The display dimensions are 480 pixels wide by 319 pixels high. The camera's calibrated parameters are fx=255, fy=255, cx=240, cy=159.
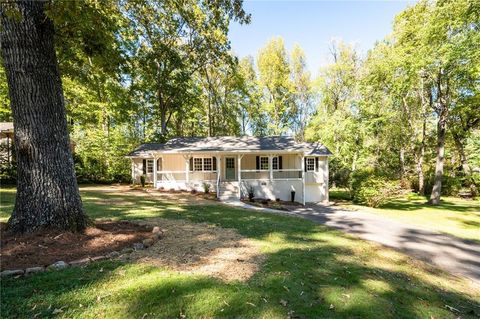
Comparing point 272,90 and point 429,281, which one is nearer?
point 429,281

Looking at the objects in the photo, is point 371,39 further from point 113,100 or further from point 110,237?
point 110,237

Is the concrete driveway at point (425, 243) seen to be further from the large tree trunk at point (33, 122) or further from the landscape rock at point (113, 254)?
the large tree trunk at point (33, 122)

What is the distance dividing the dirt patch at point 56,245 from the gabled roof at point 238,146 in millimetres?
12074

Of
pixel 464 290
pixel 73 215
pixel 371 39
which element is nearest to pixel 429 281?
pixel 464 290

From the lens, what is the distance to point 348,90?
2842 centimetres

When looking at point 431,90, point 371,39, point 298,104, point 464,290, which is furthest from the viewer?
point 298,104

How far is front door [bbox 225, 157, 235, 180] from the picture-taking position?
64.8ft

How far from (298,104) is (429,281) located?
33157 mm

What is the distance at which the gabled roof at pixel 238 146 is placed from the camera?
1761 centimetres

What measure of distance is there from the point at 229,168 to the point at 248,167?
1485 mm

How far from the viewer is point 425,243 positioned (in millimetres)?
7805

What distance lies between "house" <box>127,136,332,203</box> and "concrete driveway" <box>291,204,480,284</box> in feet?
23.0

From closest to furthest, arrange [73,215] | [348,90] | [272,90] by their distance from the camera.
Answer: [73,215], [348,90], [272,90]

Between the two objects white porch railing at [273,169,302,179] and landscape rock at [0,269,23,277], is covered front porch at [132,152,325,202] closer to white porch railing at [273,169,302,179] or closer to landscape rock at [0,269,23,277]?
white porch railing at [273,169,302,179]
